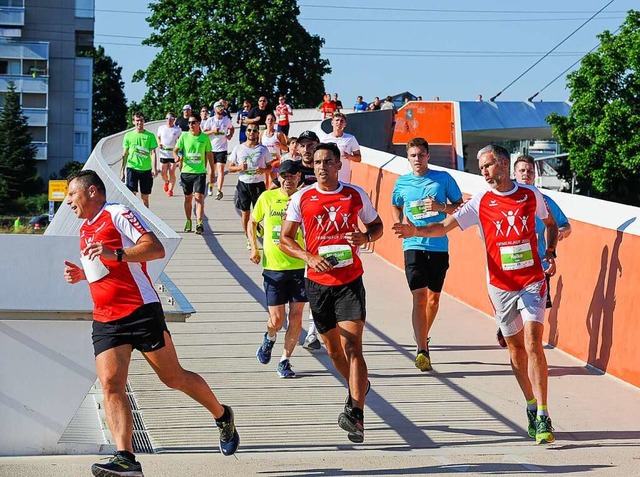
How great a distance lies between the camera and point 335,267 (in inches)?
330

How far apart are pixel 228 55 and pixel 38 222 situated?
38.4 metres

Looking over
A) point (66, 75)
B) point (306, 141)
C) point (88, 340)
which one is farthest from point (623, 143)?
point (66, 75)

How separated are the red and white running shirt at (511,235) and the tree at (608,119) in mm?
52210

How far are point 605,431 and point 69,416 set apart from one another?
11.7ft

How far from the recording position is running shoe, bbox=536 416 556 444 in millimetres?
8305

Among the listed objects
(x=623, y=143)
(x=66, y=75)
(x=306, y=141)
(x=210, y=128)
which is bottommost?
(x=306, y=141)

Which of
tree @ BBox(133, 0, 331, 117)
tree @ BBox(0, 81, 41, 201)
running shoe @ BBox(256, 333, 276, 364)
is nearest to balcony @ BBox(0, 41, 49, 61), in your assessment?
tree @ BBox(0, 81, 41, 201)

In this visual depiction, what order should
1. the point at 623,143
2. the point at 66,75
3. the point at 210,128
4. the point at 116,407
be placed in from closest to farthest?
the point at 116,407
the point at 210,128
the point at 623,143
the point at 66,75

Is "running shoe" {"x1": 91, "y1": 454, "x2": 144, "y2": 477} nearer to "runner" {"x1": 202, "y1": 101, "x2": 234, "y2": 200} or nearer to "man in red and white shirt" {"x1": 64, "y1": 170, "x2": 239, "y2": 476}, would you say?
"man in red and white shirt" {"x1": 64, "y1": 170, "x2": 239, "y2": 476}

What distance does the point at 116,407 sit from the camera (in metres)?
7.14

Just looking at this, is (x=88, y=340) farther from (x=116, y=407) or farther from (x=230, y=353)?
(x=230, y=353)

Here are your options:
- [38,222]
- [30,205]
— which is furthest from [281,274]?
[30,205]

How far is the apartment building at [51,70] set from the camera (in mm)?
108438

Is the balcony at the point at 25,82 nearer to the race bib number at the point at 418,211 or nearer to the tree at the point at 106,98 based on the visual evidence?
the tree at the point at 106,98
